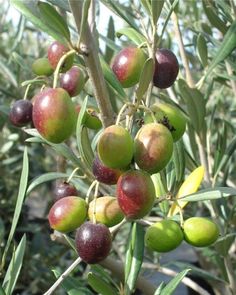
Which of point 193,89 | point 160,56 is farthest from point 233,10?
point 160,56

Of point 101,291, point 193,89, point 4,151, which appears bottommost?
point 4,151

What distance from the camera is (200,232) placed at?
789 mm

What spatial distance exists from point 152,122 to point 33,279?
1.78 metres

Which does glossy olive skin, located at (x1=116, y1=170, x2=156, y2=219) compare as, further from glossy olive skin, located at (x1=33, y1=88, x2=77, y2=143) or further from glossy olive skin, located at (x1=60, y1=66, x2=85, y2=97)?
glossy olive skin, located at (x1=60, y1=66, x2=85, y2=97)

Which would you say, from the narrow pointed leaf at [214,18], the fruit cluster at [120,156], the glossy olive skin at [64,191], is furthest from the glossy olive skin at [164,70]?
the narrow pointed leaf at [214,18]

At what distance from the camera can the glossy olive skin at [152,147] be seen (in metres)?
0.65

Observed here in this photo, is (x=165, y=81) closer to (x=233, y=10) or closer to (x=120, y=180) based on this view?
(x=120, y=180)

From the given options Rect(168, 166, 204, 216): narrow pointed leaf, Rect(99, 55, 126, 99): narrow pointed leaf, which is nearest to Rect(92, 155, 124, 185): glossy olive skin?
Rect(99, 55, 126, 99): narrow pointed leaf

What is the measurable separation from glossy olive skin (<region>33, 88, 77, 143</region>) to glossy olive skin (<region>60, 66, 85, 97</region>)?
174 mm

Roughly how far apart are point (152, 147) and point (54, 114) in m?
0.12

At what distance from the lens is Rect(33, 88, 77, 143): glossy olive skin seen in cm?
64

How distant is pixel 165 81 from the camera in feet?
2.56

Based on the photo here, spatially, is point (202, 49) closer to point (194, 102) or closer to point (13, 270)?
point (194, 102)

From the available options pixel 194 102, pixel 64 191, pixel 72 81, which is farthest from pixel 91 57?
pixel 194 102
